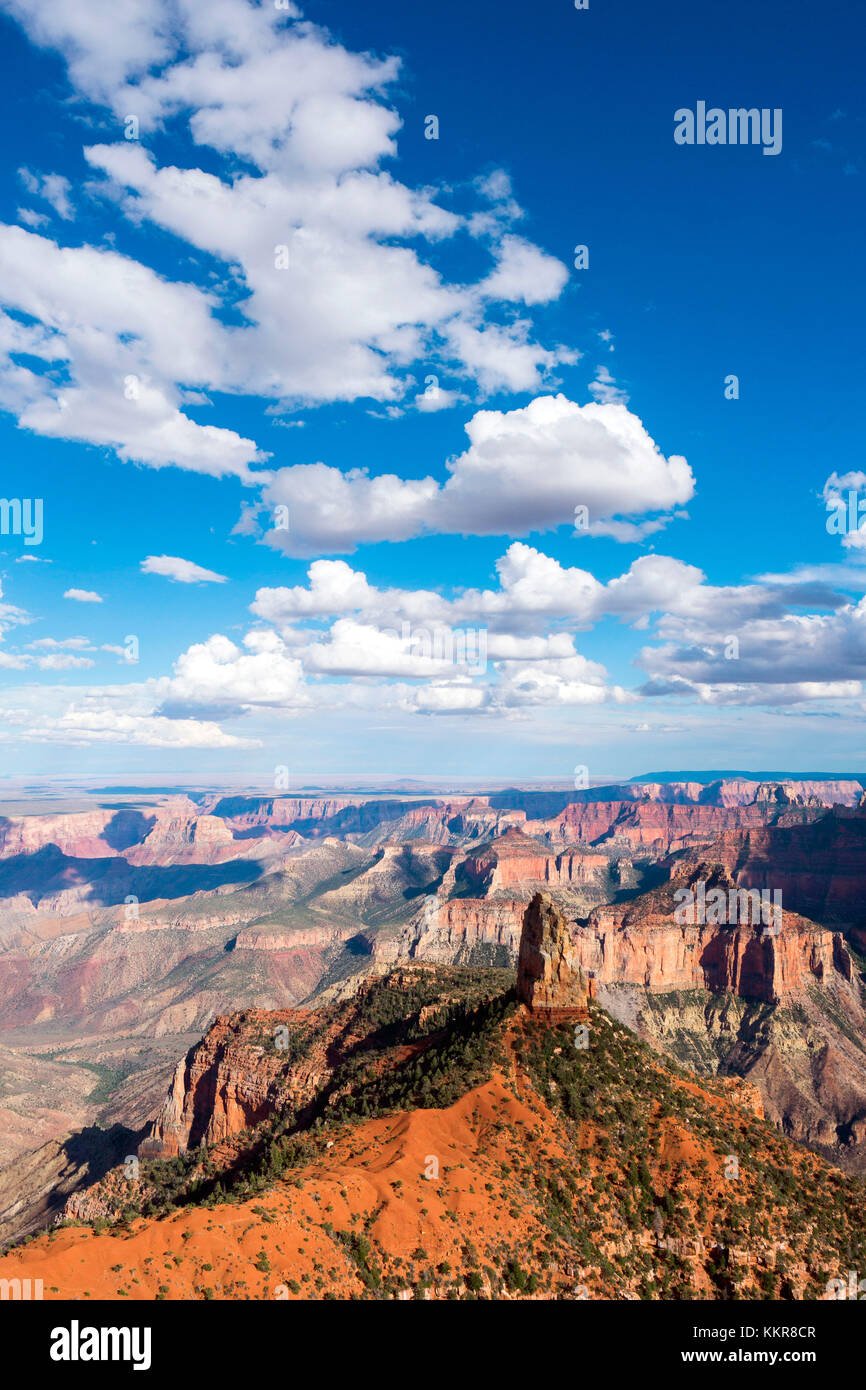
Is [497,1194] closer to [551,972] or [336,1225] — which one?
[336,1225]

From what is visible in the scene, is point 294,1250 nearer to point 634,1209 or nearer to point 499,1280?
point 499,1280

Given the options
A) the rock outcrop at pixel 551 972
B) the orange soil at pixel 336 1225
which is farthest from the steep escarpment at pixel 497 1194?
the rock outcrop at pixel 551 972

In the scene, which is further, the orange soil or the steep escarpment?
the steep escarpment

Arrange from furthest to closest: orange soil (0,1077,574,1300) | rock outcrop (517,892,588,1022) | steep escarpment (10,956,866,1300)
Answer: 1. rock outcrop (517,892,588,1022)
2. steep escarpment (10,956,866,1300)
3. orange soil (0,1077,574,1300)

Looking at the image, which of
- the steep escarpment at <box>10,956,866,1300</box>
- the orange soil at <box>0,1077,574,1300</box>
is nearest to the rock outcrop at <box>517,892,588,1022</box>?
the steep escarpment at <box>10,956,866,1300</box>

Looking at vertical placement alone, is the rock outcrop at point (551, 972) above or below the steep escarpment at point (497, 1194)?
above

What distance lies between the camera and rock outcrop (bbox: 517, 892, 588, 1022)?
67188mm

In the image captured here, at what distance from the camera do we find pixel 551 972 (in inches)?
2672

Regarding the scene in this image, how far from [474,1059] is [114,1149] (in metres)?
90.1

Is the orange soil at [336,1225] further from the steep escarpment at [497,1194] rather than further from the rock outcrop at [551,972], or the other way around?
the rock outcrop at [551,972]

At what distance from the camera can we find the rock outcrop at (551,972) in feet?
220

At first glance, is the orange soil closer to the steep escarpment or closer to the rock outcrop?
the steep escarpment

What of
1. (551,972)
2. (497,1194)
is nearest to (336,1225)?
(497,1194)
